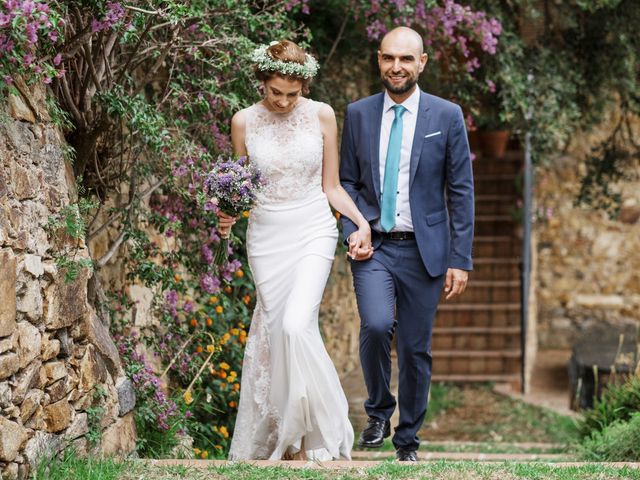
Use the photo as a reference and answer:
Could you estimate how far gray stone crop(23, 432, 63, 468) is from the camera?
11.7ft

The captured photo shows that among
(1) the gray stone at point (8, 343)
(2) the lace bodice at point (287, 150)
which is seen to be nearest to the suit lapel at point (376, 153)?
(2) the lace bodice at point (287, 150)

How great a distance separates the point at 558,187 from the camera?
551 inches

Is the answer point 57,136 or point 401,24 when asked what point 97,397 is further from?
point 401,24

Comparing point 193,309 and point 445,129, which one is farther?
point 193,309

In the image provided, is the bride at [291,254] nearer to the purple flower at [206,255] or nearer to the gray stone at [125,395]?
the gray stone at [125,395]

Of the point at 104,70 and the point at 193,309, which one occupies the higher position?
the point at 104,70

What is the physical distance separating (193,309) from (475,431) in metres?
4.56

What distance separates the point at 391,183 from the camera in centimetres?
467

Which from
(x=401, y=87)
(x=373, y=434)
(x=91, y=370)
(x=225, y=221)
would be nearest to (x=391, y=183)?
(x=401, y=87)

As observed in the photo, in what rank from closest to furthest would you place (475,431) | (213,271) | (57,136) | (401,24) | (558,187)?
(57,136) < (213,271) < (401,24) < (475,431) < (558,187)

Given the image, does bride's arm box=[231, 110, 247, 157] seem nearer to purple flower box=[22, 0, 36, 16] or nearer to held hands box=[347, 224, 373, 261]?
held hands box=[347, 224, 373, 261]

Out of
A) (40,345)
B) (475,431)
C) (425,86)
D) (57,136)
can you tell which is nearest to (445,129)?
(57,136)

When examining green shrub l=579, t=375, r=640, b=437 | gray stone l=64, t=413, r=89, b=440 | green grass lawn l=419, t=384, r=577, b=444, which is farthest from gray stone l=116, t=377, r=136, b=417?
green grass lawn l=419, t=384, r=577, b=444

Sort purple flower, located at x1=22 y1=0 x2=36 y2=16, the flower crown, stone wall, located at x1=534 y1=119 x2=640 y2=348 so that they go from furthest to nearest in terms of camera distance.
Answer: stone wall, located at x1=534 y1=119 x2=640 y2=348, the flower crown, purple flower, located at x1=22 y1=0 x2=36 y2=16
